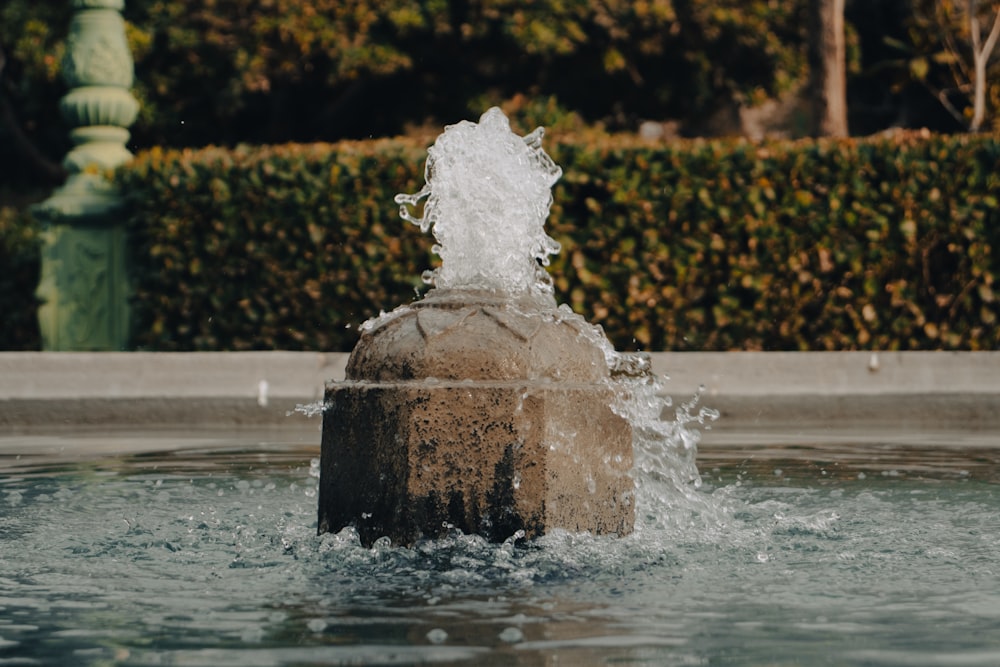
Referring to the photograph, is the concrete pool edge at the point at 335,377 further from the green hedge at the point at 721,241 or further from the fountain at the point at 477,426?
the fountain at the point at 477,426

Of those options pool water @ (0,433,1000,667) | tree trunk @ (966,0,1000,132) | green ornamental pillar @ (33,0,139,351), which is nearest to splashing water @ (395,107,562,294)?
pool water @ (0,433,1000,667)

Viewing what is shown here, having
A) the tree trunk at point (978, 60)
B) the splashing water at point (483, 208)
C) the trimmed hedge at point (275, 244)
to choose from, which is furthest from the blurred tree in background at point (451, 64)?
the splashing water at point (483, 208)

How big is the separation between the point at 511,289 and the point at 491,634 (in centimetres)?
194

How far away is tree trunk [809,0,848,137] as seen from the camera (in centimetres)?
1606

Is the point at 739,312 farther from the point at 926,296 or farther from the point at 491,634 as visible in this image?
the point at 491,634

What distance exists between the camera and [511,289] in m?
5.73

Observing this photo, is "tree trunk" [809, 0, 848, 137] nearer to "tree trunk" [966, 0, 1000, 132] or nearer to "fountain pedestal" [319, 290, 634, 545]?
"tree trunk" [966, 0, 1000, 132]

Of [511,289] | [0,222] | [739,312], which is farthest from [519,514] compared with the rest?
[0,222]

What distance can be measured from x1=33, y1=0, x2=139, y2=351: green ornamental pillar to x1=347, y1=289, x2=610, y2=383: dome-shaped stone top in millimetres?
7848

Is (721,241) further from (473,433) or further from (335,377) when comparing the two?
(473,433)

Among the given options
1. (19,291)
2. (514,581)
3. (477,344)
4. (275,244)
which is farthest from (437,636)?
(19,291)

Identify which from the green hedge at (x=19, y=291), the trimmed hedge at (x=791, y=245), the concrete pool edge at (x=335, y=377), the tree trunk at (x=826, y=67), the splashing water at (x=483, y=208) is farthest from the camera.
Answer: the tree trunk at (x=826, y=67)

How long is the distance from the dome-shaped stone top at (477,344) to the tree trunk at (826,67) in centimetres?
1118

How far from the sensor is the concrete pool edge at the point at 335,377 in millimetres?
10281
